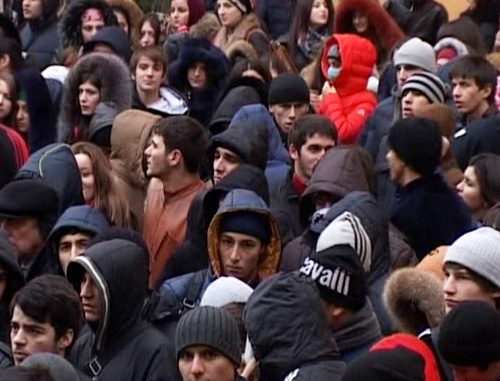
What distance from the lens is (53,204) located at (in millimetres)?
8805

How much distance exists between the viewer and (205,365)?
6.72 metres

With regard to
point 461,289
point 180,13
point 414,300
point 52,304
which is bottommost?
point 180,13

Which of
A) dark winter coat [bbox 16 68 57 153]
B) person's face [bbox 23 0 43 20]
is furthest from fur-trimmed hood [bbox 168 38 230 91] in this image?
person's face [bbox 23 0 43 20]

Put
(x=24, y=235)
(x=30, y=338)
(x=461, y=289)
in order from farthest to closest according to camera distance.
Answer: (x=24, y=235)
(x=30, y=338)
(x=461, y=289)

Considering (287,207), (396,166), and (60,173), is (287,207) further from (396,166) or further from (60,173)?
(60,173)

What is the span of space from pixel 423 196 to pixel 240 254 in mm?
960

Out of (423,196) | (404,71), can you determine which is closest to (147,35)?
(404,71)

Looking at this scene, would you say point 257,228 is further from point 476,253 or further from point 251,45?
point 251,45

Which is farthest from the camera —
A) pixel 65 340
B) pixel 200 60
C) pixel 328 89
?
pixel 200 60

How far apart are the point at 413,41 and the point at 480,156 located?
2.58 m

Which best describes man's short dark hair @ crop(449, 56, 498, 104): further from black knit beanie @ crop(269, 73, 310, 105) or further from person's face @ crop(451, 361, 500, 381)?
person's face @ crop(451, 361, 500, 381)

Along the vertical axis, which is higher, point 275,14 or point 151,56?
point 151,56

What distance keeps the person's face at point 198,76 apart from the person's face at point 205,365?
5.83 meters

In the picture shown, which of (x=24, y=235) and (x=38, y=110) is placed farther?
(x=38, y=110)
